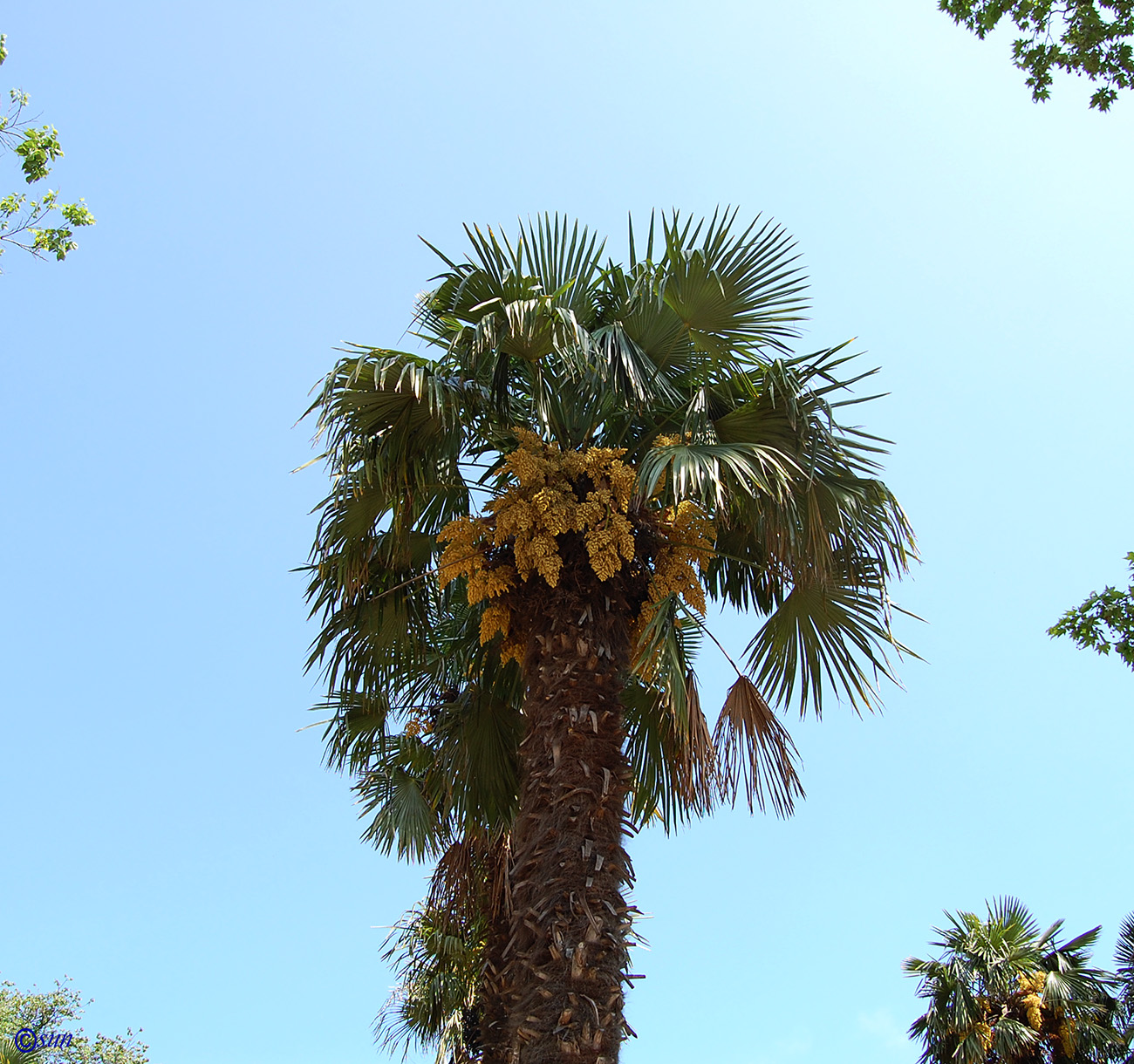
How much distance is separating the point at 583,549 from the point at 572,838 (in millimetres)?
1657

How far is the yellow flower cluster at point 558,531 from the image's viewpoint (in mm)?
5699

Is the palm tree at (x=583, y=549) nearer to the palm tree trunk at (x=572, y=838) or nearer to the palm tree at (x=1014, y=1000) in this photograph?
the palm tree trunk at (x=572, y=838)

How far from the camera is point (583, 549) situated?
589 centimetres

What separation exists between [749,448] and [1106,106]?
3901 mm

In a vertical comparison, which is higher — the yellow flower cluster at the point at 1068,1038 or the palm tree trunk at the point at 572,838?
→ the yellow flower cluster at the point at 1068,1038

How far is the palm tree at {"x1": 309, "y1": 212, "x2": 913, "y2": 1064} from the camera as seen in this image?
213 inches

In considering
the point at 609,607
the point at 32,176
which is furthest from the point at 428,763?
the point at 32,176

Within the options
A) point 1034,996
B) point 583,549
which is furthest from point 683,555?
point 1034,996

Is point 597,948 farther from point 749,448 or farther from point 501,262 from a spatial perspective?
point 501,262

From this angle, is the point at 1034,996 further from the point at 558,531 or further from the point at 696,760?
the point at 558,531

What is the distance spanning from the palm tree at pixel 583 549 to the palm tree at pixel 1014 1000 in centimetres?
658

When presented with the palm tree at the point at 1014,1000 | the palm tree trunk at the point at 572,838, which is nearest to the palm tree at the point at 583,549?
the palm tree trunk at the point at 572,838

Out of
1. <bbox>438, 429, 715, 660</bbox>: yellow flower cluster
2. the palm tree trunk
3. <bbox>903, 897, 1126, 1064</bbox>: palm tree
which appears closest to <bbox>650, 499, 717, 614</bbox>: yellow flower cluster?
<bbox>438, 429, 715, 660</bbox>: yellow flower cluster

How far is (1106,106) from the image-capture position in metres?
7.02
